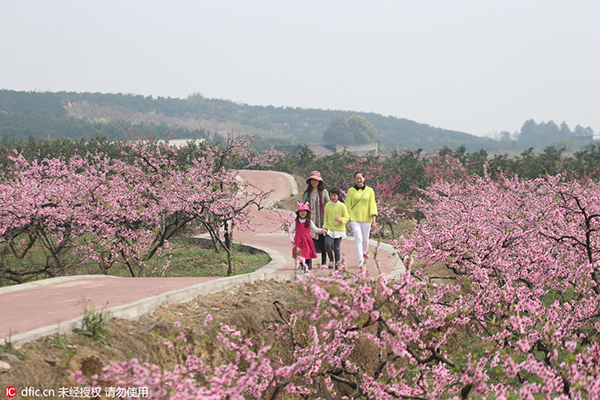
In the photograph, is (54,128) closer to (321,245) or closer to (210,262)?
(210,262)

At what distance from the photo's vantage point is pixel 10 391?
13.8ft

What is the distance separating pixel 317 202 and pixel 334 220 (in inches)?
22.6

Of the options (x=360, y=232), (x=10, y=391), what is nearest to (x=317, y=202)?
(x=360, y=232)

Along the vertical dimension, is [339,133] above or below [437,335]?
above

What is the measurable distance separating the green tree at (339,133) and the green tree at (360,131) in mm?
1334

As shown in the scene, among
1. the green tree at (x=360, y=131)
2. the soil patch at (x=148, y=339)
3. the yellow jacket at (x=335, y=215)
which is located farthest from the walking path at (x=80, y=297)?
the green tree at (x=360, y=131)

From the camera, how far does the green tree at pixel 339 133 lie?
15188 centimetres

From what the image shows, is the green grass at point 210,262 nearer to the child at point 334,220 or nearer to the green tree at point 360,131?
the child at point 334,220

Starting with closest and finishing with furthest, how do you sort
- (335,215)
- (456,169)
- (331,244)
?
(335,215) < (331,244) < (456,169)

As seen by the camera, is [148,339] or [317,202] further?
[317,202]

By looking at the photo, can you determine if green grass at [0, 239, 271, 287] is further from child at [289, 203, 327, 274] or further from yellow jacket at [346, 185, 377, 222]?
yellow jacket at [346, 185, 377, 222]

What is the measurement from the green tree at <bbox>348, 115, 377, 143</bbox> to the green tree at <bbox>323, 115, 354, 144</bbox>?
4.38ft

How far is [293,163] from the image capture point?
4219cm

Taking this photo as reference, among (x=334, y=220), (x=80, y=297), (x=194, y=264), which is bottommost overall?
(x=194, y=264)
